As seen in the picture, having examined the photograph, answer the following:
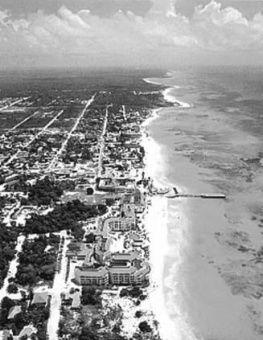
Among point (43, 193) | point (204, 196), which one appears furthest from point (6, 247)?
point (204, 196)

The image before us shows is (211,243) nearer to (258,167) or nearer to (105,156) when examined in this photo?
(258,167)

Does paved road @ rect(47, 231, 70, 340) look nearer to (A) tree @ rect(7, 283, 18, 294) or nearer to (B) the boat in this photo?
(A) tree @ rect(7, 283, 18, 294)

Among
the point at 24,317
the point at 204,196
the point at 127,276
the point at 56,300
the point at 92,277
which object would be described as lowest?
the point at 56,300

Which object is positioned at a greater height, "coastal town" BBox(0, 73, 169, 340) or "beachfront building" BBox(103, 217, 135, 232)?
"beachfront building" BBox(103, 217, 135, 232)

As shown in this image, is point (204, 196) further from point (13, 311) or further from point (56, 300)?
point (13, 311)

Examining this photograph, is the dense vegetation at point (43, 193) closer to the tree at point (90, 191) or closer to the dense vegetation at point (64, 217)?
the dense vegetation at point (64, 217)

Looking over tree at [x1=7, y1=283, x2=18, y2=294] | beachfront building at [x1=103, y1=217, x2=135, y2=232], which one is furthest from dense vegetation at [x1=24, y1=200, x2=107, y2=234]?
tree at [x1=7, y1=283, x2=18, y2=294]

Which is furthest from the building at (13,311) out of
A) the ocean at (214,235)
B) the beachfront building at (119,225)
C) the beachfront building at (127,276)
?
the beachfront building at (119,225)
